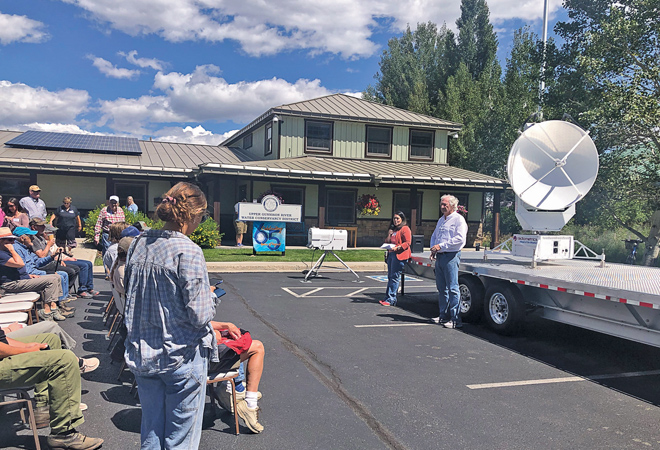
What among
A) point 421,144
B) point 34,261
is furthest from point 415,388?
point 421,144

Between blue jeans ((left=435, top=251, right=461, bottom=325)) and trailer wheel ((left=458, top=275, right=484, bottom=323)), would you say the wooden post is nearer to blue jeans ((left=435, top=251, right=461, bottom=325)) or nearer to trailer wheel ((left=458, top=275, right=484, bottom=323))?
trailer wheel ((left=458, top=275, right=484, bottom=323))

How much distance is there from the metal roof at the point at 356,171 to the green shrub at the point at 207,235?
195 centimetres

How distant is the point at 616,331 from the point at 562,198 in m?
3.16

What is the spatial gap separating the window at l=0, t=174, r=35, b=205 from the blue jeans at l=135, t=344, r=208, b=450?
19.1 metres

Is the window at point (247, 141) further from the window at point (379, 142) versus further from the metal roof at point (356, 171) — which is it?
the window at point (379, 142)

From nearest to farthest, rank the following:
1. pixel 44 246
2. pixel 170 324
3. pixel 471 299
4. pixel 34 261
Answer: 1. pixel 170 324
2. pixel 34 261
3. pixel 471 299
4. pixel 44 246

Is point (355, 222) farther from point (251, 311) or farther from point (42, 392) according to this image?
point (42, 392)

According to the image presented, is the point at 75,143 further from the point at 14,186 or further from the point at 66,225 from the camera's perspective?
the point at 66,225

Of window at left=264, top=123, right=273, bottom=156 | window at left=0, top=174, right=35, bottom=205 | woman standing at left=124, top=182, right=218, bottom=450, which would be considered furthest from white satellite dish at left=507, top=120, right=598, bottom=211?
window at left=0, top=174, right=35, bottom=205

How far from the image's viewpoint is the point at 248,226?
19.0m

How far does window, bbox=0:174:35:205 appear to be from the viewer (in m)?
18.2

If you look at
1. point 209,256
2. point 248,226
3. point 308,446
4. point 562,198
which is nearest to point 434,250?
point 562,198

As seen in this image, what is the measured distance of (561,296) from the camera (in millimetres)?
6094

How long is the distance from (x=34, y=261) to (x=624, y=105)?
15832 millimetres
